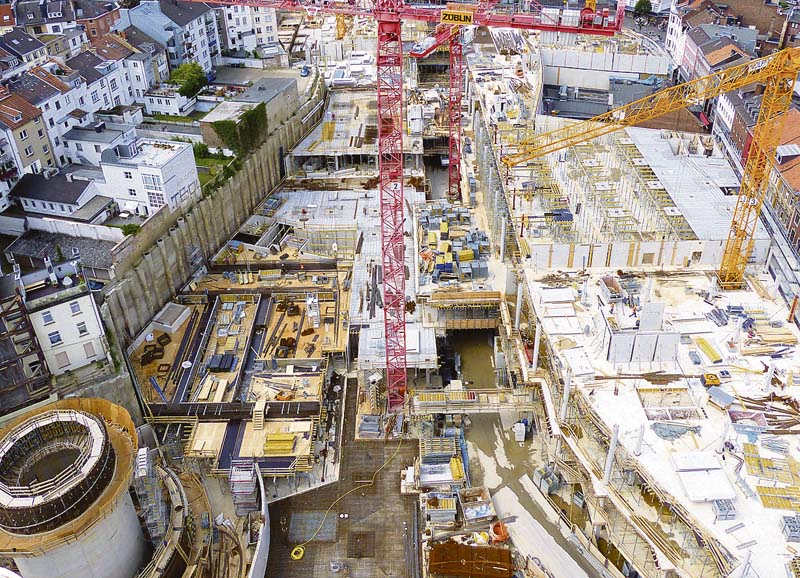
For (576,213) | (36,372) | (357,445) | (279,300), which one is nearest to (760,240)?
A: (576,213)

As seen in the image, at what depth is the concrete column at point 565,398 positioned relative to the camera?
4775 centimetres

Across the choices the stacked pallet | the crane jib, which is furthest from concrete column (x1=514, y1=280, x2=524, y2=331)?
the crane jib

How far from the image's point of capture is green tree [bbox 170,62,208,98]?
93375 millimetres

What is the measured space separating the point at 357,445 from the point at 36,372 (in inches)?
1016

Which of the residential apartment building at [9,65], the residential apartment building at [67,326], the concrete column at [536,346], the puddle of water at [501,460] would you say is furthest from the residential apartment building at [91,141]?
the concrete column at [536,346]

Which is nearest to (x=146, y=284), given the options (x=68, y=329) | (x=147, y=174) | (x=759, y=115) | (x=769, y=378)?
(x=147, y=174)

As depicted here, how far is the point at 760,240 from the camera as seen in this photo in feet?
201

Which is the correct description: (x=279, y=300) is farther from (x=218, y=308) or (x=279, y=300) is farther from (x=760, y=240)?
(x=760, y=240)

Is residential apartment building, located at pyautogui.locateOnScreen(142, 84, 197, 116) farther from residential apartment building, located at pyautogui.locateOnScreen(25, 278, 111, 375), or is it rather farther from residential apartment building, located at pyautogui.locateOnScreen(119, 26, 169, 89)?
residential apartment building, located at pyautogui.locateOnScreen(25, 278, 111, 375)

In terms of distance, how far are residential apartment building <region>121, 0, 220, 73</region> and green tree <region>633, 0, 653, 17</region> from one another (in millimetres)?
93564

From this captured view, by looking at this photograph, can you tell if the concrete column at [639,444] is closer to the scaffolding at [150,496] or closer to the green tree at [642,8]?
the scaffolding at [150,496]

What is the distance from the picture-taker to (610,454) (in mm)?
42812

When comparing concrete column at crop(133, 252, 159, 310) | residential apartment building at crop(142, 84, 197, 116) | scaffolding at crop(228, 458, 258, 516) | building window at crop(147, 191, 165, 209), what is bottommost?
scaffolding at crop(228, 458, 258, 516)

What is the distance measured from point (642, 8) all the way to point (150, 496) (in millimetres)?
143923
